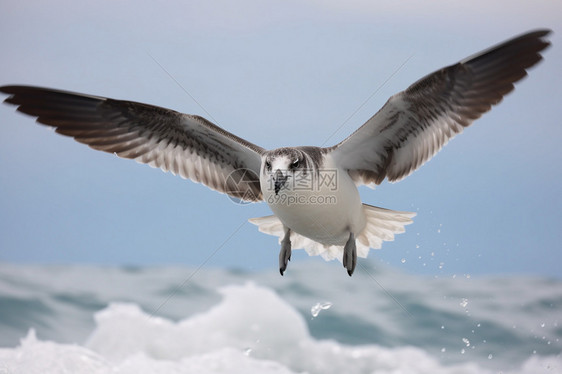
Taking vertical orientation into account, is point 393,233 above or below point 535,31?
below

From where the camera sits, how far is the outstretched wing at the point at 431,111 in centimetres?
473

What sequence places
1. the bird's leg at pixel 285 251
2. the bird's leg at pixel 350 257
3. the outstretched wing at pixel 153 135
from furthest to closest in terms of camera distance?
the outstretched wing at pixel 153 135, the bird's leg at pixel 285 251, the bird's leg at pixel 350 257

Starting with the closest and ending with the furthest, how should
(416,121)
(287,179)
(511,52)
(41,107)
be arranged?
1. (287,179)
2. (511,52)
3. (416,121)
4. (41,107)

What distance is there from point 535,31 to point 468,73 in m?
0.51

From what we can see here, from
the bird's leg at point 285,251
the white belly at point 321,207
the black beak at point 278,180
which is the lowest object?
the bird's leg at point 285,251

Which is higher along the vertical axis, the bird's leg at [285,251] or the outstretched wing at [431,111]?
the outstretched wing at [431,111]

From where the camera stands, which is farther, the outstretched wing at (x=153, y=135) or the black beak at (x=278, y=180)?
the outstretched wing at (x=153, y=135)

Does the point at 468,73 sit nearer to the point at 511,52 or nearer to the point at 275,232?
the point at 511,52

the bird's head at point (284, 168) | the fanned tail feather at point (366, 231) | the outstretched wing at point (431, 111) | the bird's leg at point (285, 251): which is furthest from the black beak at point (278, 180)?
the fanned tail feather at point (366, 231)

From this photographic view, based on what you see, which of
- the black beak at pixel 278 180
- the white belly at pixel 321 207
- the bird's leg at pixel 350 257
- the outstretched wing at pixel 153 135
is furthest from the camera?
the outstretched wing at pixel 153 135

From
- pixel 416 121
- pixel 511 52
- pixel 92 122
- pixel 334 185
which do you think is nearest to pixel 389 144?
pixel 416 121

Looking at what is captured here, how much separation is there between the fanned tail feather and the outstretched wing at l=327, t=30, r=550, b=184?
28 centimetres

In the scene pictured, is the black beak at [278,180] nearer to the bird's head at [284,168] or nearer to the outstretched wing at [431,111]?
the bird's head at [284,168]

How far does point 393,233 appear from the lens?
565cm
